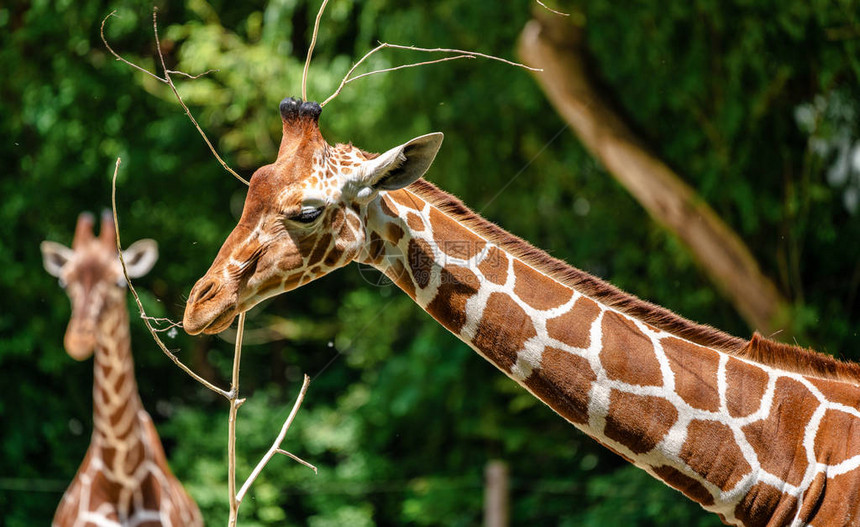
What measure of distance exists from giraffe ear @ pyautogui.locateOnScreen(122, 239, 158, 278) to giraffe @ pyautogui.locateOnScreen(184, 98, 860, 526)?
3.77m

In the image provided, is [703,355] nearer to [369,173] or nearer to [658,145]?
[369,173]

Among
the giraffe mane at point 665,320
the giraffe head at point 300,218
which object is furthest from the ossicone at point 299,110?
the giraffe mane at point 665,320

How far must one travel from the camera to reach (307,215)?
2604 millimetres

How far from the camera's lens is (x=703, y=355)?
106 inches

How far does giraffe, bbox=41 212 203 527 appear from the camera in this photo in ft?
15.9

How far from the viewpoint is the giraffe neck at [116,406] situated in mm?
4918

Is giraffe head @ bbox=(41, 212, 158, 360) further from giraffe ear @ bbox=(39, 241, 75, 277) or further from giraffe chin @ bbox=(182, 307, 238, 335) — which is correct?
giraffe chin @ bbox=(182, 307, 238, 335)

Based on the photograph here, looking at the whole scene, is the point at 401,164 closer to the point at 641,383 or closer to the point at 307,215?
the point at 307,215

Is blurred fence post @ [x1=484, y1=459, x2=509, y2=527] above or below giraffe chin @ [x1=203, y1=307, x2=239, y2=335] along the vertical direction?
below

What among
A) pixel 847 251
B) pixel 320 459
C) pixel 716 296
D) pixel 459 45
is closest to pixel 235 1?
pixel 459 45

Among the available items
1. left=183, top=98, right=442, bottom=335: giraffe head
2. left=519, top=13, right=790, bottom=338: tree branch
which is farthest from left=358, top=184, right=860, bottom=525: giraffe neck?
left=519, top=13, right=790, bottom=338: tree branch

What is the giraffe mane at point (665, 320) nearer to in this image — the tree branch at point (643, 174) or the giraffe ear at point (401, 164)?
the giraffe ear at point (401, 164)

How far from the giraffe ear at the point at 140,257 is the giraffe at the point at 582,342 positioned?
148 inches

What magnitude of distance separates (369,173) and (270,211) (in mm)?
284
